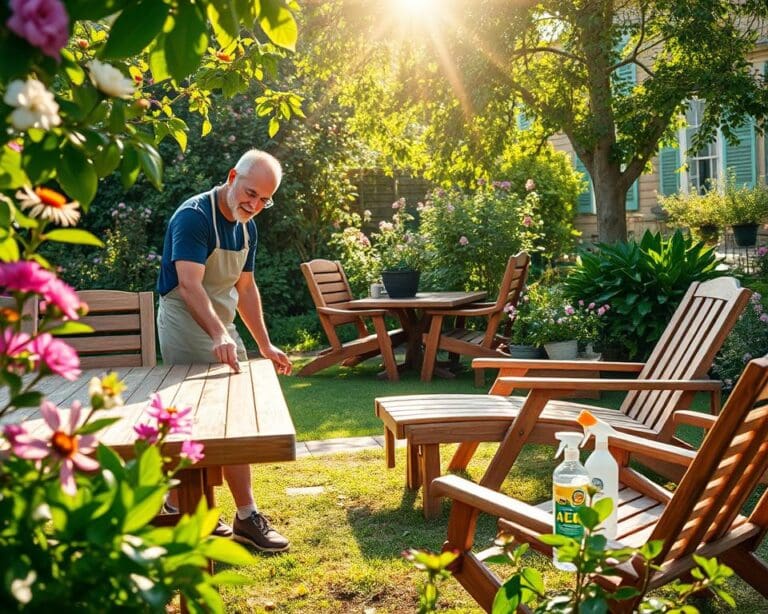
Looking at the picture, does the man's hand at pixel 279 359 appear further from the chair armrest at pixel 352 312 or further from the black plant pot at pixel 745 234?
the black plant pot at pixel 745 234

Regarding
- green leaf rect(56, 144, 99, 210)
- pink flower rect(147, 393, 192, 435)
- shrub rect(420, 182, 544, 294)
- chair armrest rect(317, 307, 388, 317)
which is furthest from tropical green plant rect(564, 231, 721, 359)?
green leaf rect(56, 144, 99, 210)

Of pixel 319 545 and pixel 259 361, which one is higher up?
pixel 259 361

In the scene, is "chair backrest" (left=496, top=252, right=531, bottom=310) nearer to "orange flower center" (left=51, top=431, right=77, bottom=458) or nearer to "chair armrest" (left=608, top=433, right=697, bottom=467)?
"chair armrest" (left=608, top=433, right=697, bottom=467)

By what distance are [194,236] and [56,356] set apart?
296cm

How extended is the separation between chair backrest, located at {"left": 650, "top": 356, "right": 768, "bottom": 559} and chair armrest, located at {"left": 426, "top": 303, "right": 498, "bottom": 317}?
560 cm

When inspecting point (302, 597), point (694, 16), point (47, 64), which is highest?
point (694, 16)

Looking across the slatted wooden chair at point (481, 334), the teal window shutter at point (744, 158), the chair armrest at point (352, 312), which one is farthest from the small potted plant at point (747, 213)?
the chair armrest at point (352, 312)

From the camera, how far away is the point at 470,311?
860cm

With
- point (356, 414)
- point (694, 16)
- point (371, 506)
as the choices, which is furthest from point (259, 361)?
point (694, 16)

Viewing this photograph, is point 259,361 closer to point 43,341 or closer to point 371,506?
point 371,506

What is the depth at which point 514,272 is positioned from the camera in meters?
8.62

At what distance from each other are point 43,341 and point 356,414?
611 centimetres

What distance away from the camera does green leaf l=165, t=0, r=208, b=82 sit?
1357 millimetres

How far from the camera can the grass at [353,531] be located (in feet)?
11.5
